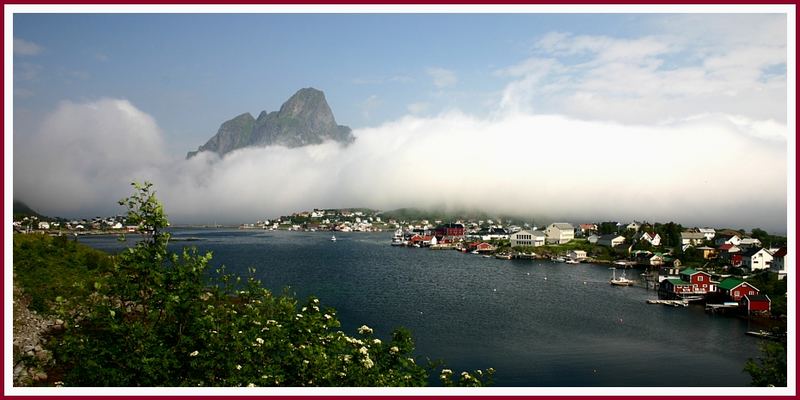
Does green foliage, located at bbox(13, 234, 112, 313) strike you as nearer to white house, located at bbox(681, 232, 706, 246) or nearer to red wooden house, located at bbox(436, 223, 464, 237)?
white house, located at bbox(681, 232, 706, 246)

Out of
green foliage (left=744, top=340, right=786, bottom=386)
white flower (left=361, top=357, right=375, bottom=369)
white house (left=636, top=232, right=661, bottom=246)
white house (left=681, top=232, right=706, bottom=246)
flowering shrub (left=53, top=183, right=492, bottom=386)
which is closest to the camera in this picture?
flowering shrub (left=53, top=183, right=492, bottom=386)

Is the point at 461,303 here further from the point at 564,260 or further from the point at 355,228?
the point at 355,228

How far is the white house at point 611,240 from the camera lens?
33094mm

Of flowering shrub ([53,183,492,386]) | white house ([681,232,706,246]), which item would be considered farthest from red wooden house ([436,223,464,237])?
flowering shrub ([53,183,492,386])

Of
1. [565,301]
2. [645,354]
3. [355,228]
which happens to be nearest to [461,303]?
[565,301]

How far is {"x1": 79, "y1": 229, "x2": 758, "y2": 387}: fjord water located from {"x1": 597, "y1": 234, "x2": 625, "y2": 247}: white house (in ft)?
41.4

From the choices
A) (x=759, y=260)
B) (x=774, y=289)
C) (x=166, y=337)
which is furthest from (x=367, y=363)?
(x=759, y=260)

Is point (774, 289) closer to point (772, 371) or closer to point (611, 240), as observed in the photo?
point (772, 371)

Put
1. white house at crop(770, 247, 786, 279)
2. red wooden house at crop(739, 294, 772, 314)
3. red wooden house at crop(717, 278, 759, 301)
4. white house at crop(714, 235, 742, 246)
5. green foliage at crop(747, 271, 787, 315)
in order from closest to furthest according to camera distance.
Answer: green foliage at crop(747, 271, 787, 315), red wooden house at crop(739, 294, 772, 314), red wooden house at crop(717, 278, 759, 301), white house at crop(770, 247, 786, 279), white house at crop(714, 235, 742, 246)

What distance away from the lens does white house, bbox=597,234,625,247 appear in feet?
109

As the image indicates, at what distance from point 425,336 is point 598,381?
3.69 meters

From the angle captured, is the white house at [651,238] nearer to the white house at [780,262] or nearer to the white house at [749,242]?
the white house at [749,242]

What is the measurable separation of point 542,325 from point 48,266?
11380mm

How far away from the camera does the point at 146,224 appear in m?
2.62
